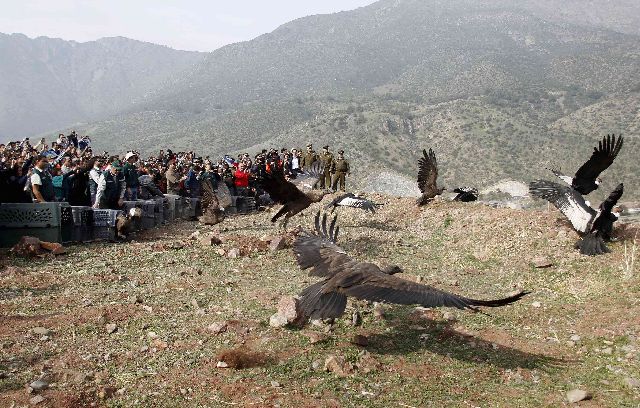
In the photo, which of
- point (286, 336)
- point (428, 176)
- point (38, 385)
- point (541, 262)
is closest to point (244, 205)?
point (428, 176)

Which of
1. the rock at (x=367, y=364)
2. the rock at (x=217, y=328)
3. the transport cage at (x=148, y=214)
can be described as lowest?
the rock at (x=367, y=364)

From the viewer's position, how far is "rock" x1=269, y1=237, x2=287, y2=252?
36.2 feet

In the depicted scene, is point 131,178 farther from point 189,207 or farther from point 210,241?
point 210,241

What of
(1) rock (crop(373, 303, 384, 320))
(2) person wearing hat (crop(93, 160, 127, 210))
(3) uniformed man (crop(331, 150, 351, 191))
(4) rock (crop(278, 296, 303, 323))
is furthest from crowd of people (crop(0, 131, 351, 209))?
(4) rock (crop(278, 296, 303, 323))

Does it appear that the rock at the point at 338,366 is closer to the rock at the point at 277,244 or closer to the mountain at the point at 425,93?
the rock at the point at 277,244

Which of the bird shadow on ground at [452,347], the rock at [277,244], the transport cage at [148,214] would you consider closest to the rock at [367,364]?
the bird shadow on ground at [452,347]

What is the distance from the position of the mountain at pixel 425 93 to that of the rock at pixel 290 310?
1473 inches

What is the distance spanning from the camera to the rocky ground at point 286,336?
17.5ft

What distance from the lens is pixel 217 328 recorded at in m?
6.50

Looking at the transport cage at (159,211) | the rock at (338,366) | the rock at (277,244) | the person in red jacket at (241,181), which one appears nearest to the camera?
the rock at (338,366)

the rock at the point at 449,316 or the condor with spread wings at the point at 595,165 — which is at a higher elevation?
the condor with spread wings at the point at 595,165

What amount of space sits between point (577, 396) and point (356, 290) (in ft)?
7.29

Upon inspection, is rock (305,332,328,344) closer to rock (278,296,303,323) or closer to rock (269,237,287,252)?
rock (278,296,303,323)

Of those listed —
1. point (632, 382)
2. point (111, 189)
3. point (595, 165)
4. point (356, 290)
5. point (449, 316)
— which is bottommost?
point (632, 382)
